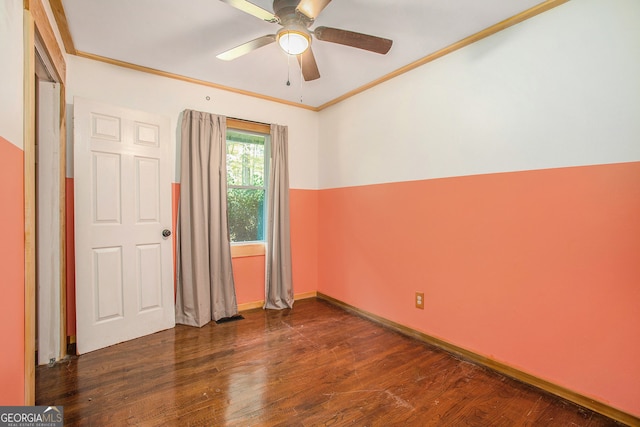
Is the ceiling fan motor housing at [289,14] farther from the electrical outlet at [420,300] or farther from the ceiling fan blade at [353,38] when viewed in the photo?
the electrical outlet at [420,300]

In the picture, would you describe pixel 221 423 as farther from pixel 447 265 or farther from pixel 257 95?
pixel 257 95

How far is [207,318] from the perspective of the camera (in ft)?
9.47

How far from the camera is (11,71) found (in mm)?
1226

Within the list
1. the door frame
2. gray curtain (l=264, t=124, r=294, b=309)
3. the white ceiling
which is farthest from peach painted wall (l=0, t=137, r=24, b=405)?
gray curtain (l=264, t=124, r=294, b=309)

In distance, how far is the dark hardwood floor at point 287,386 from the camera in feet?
5.26

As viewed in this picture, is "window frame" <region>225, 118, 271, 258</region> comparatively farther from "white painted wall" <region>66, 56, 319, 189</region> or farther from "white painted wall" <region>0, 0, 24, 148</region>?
"white painted wall" <region>0, 0, 24, 148</region>

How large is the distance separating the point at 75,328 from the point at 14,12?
2252mm

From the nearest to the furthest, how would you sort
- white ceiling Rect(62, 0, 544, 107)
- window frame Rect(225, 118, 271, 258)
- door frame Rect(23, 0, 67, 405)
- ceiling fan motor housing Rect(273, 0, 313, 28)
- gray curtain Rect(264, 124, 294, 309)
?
door frame Rect(23, 0, 67, 405)
ceiling fan motor housing Rect(273, 0, 313, 28)
white ceiling Rect(62, 0, 544, 107)
window frame Rect(225, 118, 271, 258)
gray curtain Rect(264, 124, 294, 309)

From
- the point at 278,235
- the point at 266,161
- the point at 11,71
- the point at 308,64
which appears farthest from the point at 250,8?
the point at 278,235

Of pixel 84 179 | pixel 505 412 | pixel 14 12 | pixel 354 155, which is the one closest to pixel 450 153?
pixel 354 155

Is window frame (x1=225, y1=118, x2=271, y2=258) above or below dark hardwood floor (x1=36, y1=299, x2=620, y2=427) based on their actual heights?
above

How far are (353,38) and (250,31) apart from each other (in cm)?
85

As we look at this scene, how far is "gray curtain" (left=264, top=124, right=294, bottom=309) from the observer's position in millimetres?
3330
